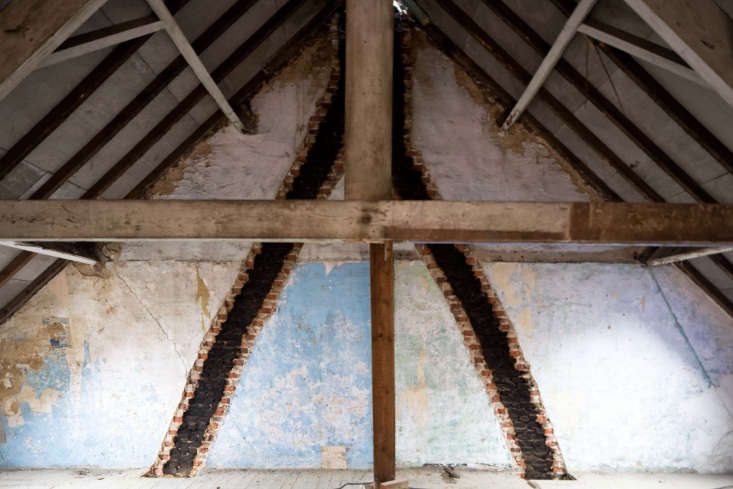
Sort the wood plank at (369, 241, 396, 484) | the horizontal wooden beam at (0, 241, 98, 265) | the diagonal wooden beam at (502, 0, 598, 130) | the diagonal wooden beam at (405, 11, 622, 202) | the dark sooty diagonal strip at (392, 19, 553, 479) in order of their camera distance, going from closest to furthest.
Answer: the wood plank at (369, 241, 396, 484), the diagonal wooden beam at (502, 0, 598, 130), the horizontal wooden beam at (0, 241, 98, 265), the dark sooty diagonal strip at (392, 19, 553, 479), the diagonal wooden beam at (405, 11, 622, 202)

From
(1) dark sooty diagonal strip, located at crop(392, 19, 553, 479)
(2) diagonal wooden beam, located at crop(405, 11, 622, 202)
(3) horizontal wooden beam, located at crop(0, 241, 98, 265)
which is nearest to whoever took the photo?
(3) horizontal wooden beam, located at crop(0, 241, 98, 265)

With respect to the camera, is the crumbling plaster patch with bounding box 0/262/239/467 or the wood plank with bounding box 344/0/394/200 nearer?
the wood plank with bounding box 344/0/394/200

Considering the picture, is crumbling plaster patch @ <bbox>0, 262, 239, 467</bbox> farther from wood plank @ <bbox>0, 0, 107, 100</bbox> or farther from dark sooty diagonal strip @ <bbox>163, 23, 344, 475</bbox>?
wood plank @ <bbox>0, 0, 107, 100</bbox>

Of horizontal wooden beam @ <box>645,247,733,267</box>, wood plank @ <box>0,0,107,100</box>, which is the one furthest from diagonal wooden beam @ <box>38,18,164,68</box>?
horizontal wooden beam @ <box>645,247,733,267</box>

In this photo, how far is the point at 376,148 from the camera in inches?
103

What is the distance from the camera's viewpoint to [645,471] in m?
4.57

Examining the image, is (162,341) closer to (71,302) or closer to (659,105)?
(71,302)

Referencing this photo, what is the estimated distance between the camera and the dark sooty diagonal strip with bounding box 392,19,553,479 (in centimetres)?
455

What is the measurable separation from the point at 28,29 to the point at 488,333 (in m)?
4.31

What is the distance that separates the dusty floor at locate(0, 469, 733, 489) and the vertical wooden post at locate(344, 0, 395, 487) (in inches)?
66.2

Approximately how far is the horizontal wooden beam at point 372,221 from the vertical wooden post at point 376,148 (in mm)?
203

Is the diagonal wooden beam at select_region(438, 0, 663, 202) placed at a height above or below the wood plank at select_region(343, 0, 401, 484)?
above

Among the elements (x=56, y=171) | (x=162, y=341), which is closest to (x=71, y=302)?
(x=162, y=341)

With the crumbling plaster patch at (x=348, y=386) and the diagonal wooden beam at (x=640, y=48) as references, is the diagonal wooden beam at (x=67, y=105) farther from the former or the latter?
the diagonal wooden beam at (x=640, y=48)
